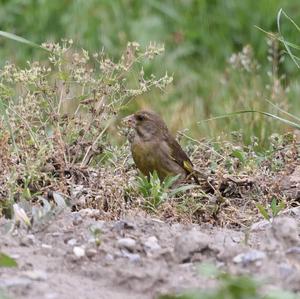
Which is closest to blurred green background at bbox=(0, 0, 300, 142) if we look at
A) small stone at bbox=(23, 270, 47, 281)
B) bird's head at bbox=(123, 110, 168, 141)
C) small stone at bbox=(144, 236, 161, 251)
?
bird's head at bbox=(123, 110, 168, 141)

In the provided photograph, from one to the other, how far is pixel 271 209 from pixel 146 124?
63.6 inches

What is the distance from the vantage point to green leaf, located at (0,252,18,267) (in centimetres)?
465

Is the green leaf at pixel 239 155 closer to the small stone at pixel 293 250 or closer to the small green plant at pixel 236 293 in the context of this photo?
the small stone at pixel 293 250

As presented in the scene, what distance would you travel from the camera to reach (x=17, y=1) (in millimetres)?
11352

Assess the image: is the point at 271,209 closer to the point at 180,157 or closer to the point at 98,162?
the point at 180,157

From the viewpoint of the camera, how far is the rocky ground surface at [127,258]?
4562 mm

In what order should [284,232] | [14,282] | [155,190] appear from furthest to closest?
[155,190] → [284,232] → [14,282]

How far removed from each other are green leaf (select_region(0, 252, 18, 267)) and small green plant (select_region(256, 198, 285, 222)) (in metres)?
1.80

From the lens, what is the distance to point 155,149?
24.9ft

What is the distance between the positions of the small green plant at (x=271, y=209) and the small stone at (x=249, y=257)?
3.94ft


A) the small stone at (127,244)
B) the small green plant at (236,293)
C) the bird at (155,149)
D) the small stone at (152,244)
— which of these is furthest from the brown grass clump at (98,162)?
the small green plant at (236,293)

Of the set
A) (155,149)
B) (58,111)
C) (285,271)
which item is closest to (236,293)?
(285,271)

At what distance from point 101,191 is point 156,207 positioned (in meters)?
0.30

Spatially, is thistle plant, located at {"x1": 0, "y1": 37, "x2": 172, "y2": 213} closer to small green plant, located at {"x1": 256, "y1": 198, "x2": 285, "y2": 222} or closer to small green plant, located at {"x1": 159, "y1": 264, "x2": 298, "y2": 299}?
small green plant, located at {"x1": 256, "y1": 198, "x2": 285, "y2": 222}
